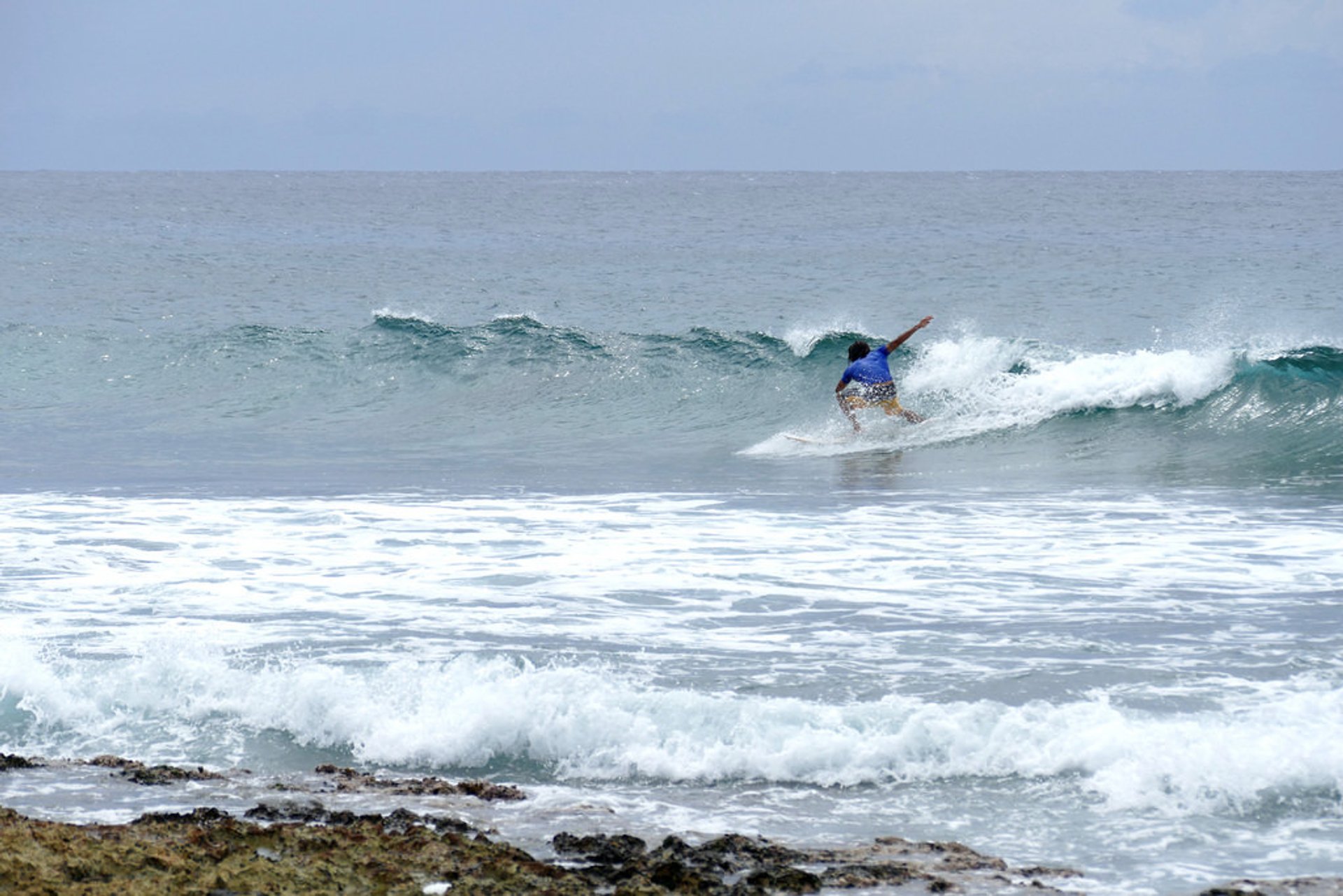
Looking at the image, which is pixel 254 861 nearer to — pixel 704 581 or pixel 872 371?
pixel 704 581

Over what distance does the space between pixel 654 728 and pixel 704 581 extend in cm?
288

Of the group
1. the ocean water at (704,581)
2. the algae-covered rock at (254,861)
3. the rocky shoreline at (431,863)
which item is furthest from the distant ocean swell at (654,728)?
the algae-covered rock at (254,861)

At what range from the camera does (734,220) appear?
224 ft

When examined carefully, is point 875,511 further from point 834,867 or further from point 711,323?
point 711,323

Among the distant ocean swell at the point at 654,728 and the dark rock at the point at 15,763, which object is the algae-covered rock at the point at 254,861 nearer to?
the dark rock at the point at 15,763

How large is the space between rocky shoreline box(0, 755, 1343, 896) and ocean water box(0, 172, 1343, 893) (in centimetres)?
28

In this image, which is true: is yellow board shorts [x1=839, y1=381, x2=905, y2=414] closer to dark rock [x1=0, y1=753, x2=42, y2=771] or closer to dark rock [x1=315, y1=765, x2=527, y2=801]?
dark rock [x1=315, y1=765, x2=527, y2=801]

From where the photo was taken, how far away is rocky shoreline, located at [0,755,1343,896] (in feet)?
14.7

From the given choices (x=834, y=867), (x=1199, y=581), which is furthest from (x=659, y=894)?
(x=1199, y=581)

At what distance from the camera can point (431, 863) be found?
4703mm

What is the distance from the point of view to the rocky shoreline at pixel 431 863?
4484 mm

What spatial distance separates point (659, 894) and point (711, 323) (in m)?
25.8

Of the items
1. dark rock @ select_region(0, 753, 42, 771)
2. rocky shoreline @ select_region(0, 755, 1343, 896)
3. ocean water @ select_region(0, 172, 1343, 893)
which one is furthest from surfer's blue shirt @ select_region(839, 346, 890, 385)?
rocky shoreline @ select_region(0, 755, 1343, 896)

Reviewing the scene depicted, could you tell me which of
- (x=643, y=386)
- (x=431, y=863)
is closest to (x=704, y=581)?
Answer: (x=431, y=863)
